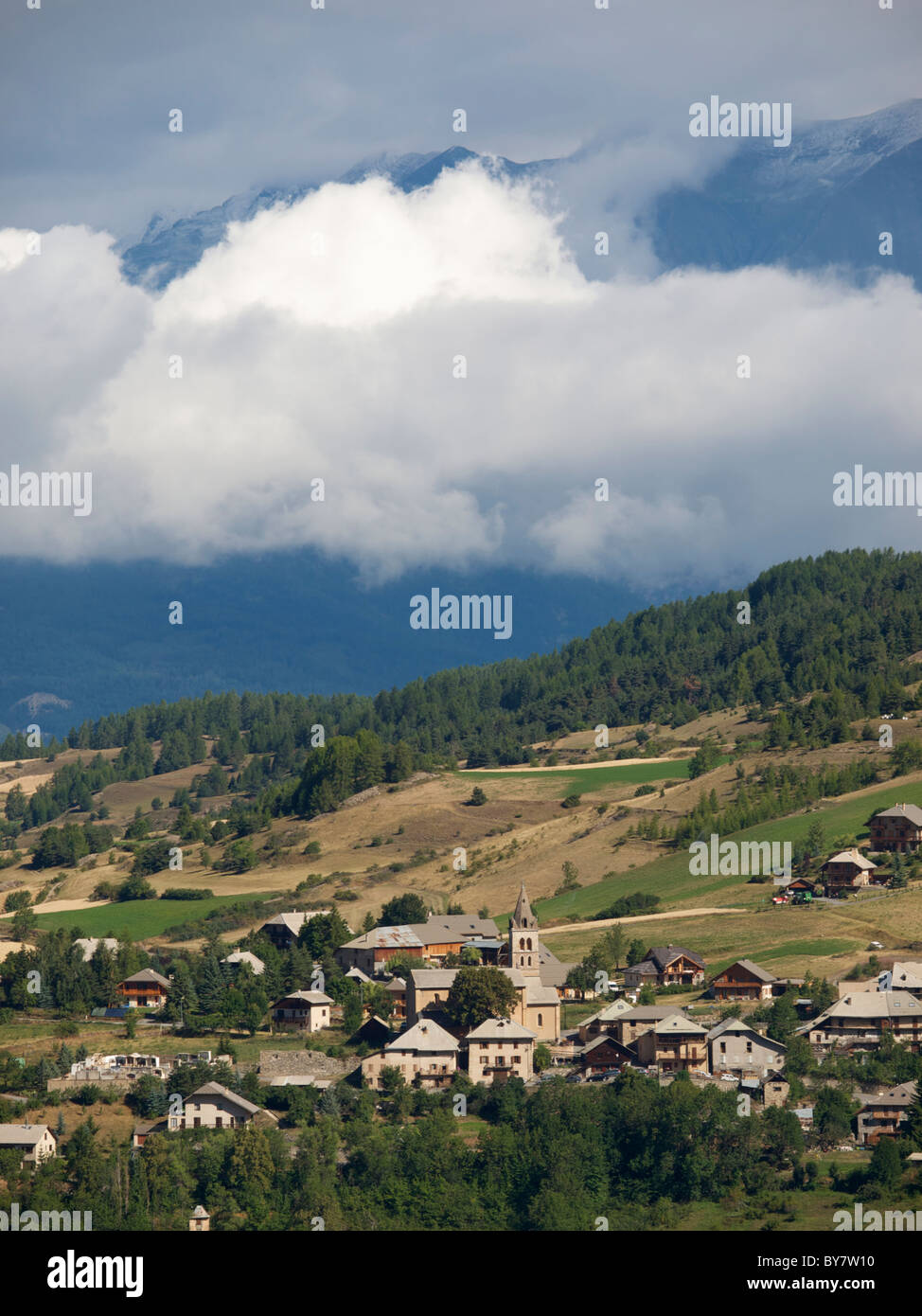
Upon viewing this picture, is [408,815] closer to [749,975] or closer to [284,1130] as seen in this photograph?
[749,975]

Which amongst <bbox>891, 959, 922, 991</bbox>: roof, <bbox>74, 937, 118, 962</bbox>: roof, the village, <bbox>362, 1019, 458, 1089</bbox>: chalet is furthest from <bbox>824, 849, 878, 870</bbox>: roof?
<bbox>74, 937, 118, 962</bbox>: roof

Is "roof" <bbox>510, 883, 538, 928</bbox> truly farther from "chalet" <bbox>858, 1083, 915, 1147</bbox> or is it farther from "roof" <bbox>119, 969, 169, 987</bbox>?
"chalet" <bbox>858, 1083, 915, 1147</bbox>

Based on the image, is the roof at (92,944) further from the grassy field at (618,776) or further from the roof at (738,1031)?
the grassy field at (618,776)

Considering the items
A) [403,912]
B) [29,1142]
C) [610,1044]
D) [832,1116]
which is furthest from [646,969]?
[29,1142]

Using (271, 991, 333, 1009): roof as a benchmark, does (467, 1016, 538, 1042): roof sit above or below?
below

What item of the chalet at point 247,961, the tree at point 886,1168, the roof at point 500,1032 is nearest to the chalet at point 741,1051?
the roof at point 500,1032
